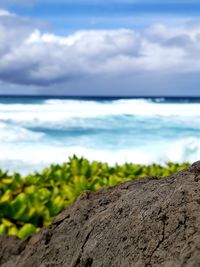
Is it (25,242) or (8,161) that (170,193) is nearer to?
(25,242)

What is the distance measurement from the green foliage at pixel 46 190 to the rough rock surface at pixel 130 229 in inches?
63.6

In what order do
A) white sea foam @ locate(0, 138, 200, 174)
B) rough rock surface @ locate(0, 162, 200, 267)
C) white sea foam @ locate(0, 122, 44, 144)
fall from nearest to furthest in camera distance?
rough rock surface @ locate(0, 162, 200, 267), white sea foam @ locate(0, 138, 200, 174), white sea foam @ locate(0, 122, 44, 144)

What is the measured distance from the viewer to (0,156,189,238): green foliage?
413cm

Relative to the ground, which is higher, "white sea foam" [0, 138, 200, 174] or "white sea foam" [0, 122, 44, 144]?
"white sea foam" [0, 122, 44, 144]

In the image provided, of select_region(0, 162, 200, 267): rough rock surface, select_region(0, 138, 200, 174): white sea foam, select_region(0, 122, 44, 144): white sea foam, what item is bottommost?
select_region(0, 138, 200, 174): white sea foam

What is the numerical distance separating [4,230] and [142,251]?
7.71ft

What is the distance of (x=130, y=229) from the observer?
5.96 ft

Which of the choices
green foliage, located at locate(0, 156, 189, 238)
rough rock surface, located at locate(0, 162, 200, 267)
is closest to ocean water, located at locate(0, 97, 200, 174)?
green foliage, located at locate(0, 156, 189, 238)

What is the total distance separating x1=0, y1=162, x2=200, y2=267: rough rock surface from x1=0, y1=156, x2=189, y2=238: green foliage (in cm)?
162

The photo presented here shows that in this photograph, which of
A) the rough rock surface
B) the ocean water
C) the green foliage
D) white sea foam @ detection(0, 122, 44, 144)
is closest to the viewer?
the rough rock surface

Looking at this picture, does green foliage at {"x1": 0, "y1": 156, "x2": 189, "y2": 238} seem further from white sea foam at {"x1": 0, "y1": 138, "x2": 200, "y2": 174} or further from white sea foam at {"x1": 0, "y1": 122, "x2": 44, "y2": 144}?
white sea foam at {"x1": 0, "y1": 122, "x2": 44, "y2": 144}

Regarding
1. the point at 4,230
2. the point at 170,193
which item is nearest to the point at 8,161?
the point at 4,230

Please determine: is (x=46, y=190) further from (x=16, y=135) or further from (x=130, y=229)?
(x=16, y=135)

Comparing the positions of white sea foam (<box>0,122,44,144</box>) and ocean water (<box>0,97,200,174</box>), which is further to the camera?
white sea foam (<box>0,122,44,144</box>)
